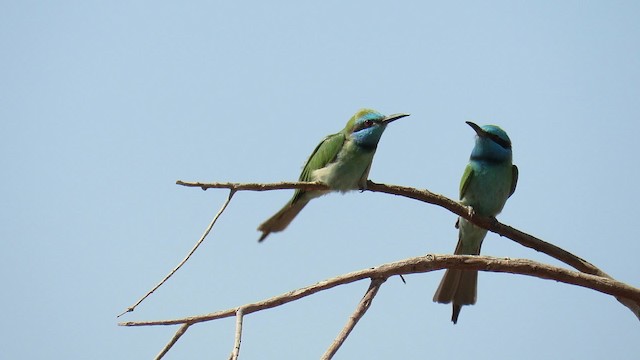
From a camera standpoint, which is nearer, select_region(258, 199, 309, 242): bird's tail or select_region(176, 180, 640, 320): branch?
select_region(176, 180, 640, 320): branch

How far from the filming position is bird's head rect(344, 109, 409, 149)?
5723mm

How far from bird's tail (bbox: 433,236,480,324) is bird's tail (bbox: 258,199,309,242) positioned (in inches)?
44.5

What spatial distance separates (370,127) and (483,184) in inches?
36.4

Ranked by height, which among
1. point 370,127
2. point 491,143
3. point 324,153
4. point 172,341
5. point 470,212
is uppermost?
point 491,143

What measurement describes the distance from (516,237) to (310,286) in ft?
5.46

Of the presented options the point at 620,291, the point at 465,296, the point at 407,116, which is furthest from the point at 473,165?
the point at 620,291

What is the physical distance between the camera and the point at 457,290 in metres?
5.36

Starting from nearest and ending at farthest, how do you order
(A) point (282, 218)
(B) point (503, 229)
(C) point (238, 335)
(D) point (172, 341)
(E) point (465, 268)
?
(C) point (238, 335) < (D) point (172, 341) < (E) point (465, 268) < (B) point (503, 229) < (A) point (282, 218)

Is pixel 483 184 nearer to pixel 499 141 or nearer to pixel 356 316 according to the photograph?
pixel 499 141

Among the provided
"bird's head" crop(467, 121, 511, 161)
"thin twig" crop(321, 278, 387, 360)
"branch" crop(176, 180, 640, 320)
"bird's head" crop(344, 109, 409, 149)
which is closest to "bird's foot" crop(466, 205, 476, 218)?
"branch" crop(176, 180, 640, 320)

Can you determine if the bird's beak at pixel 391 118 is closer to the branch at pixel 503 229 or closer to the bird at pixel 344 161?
the bird at pixel 344 161

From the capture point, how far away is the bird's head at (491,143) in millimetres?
5988

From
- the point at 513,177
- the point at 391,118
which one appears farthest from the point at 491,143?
the point at 391,118

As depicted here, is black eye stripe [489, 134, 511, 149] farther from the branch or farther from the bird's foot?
the branch
